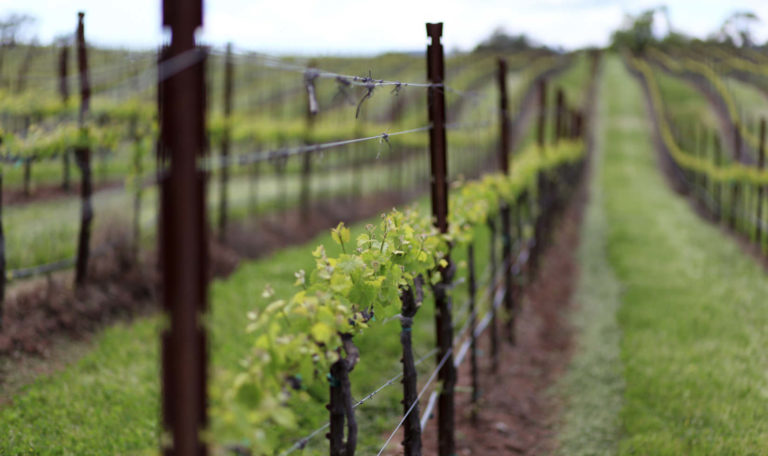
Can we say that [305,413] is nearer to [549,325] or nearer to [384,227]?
[384,227]

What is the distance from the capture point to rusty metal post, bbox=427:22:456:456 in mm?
4371

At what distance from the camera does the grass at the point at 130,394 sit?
158 inches

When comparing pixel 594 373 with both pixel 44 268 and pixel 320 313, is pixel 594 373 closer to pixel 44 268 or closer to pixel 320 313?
pixel 320 313

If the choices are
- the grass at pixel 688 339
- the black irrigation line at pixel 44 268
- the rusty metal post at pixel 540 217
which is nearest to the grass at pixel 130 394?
the black irrigation line at pixel 44 268

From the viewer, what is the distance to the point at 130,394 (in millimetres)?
4875

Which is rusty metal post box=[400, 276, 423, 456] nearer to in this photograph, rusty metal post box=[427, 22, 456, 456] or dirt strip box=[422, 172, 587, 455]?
rusty metal post box=[427, 22, 456, 456]

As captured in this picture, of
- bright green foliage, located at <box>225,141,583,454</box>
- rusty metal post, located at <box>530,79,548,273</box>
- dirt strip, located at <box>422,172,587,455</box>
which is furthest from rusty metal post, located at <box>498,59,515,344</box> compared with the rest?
bright green foliage, located at <box>225,141,583,454</box>

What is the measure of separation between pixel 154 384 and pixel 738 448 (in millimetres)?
4540

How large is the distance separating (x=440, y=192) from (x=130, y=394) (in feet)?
9.68

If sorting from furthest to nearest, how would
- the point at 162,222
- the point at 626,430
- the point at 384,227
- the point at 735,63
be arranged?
the point at 735,63, the point at 626,430, the point at 384,227, the point at 162,222

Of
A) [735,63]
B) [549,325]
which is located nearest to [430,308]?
[549,325]

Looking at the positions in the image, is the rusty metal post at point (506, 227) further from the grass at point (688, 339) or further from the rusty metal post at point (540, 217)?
the rusty metal post at point (540, 217)

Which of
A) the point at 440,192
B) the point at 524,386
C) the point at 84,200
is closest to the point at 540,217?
the point at 524,386

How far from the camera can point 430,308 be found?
819cm
